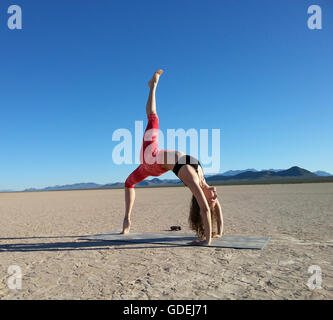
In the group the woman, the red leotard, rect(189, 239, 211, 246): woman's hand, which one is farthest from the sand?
the red leotard

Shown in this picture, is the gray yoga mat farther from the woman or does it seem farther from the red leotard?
the red leotard

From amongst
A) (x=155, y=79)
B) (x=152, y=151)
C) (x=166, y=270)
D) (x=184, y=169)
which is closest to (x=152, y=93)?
(x=155, y=79)

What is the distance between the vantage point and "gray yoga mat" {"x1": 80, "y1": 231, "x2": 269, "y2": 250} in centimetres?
477

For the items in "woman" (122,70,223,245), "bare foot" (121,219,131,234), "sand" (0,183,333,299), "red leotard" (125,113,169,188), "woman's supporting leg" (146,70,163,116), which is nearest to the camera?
"sand" (0,183,333,299)

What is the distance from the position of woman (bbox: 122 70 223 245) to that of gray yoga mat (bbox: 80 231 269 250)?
0.83 ft

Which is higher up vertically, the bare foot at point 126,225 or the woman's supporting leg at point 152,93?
the woman's supporting leg at point 152,93

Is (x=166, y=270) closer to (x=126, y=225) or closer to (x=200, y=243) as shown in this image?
(x=200, y=243)

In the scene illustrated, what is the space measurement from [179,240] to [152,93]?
272 centimetres

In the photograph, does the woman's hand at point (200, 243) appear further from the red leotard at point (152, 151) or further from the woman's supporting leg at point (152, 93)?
the woman's supporting leg at point (152, 93)

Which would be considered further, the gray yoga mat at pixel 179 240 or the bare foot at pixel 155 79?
the bare foot at pixel 155 79

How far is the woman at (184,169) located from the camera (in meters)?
4.76

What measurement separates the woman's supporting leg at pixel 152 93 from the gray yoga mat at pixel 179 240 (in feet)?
7.71

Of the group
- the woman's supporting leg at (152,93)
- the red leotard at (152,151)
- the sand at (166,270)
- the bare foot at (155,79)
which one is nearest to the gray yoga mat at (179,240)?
the sand at (166,270)

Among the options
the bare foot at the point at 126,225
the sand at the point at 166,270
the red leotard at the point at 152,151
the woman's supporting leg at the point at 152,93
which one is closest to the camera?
the sand at the point at 166,270
